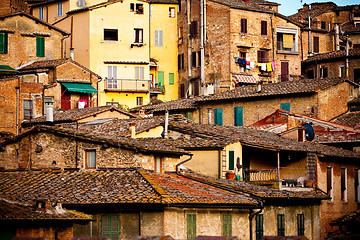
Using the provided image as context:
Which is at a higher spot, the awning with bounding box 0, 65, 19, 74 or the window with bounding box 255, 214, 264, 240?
the awning with bounding box 0, 65, 19, 74

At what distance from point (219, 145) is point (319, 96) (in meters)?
19.5

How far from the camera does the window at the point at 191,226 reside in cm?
2931

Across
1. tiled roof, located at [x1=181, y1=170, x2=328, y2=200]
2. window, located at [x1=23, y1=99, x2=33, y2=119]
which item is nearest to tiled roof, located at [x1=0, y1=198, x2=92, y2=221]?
tiled roof, located at [x1=181, y1=170, x2=328, y2=200]

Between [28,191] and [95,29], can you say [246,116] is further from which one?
[28,191]

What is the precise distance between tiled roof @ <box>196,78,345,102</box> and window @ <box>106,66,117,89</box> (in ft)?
37.4

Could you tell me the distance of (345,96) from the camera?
57.0 m

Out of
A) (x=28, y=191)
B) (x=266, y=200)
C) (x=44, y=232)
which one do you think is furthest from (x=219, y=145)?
(x=44, y=232)

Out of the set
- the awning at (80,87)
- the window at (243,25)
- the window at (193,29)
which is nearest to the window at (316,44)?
the window at (243,25)

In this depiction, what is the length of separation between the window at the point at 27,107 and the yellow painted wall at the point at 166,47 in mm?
20012

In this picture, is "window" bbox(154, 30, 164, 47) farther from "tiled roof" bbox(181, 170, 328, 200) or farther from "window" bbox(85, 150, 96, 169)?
"window" bbox(85, 150, 96, 169)

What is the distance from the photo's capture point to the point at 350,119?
54500 mm

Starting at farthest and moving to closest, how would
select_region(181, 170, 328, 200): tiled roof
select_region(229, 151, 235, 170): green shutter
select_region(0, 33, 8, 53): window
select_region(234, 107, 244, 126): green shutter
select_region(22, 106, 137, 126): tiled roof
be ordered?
select_region(0, 33, 8, 53): window < select_region(234, 107, 244, 126): green shutter < select_region(22, 106, 137, 126): tiled roof < select_region(229, 151, 235, 170): green shutter < select_region(181, 170, 328, 200): tiled roof

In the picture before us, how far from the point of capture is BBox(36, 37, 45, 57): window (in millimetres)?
63438

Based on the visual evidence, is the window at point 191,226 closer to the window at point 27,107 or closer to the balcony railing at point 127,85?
the window at point 27,107
